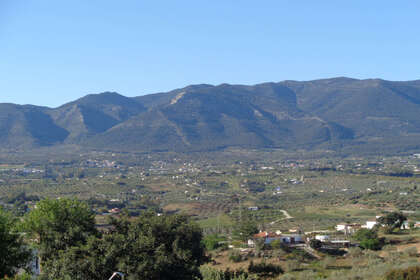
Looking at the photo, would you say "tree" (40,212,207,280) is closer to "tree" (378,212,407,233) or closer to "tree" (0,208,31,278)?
"tree" (0,208,31,278)

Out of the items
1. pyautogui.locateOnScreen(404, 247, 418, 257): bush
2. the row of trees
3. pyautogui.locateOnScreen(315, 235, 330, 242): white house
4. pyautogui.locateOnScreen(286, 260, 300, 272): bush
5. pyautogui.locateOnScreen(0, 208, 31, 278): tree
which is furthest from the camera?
pyautogui.locateOnScreen(315, 235, 330, 242): white house

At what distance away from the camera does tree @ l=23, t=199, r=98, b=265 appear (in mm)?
23375

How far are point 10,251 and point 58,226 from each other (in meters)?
3.53

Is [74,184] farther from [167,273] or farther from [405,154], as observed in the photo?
[405,154]

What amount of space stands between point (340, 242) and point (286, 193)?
55.9m

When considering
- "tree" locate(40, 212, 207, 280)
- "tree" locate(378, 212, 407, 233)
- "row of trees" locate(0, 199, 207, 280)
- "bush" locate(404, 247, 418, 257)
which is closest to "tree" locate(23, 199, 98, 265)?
"row of trees" locate(0, 199, 207, 280)

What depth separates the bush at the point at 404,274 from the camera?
18.4 m

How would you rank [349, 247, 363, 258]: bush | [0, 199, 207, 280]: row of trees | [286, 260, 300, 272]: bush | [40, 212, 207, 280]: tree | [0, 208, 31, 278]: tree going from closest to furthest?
[40, 212, 207, 280]: tree
[0, 199, 207, 280]: row of trees
[0, 208, 31, 278]: tree
[286, 260, 300, 272]: bush
[349, 247, 363, 258]: bush

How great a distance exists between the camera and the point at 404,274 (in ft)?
61.9

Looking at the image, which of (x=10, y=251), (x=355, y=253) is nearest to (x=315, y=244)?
(x=355, y=253)

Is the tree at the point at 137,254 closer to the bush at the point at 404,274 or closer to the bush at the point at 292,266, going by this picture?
the bush at the point at 292,266

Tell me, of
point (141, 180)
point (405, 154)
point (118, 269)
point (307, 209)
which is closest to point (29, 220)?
point (118, 269)

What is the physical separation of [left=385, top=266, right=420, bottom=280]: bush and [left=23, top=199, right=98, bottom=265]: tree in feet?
42.8

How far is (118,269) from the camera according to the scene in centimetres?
2052
